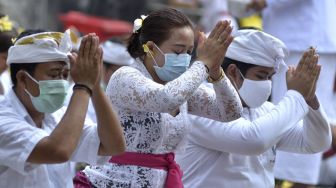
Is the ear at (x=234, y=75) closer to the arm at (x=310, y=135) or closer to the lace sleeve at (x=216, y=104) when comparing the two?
the arm at (x=310, y=135)

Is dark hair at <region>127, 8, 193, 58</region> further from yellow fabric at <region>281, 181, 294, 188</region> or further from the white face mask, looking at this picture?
yellow fabric at <region>281, 181, 294, 188</region>

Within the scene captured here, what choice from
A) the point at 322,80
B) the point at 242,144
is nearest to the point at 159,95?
the point at 242,144

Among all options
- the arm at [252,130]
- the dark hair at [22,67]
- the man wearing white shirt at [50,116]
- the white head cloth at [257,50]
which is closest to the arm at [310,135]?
the arm at [252,130]

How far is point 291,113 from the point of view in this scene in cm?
495

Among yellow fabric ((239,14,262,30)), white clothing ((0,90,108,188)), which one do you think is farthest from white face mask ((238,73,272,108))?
yellow fabric ((239,14,262,30))

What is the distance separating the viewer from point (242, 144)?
490 centimetres

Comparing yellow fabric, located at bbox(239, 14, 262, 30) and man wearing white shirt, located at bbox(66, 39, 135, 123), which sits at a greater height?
man wearing white shirt, located at bbox(66, 39, 135, 123)

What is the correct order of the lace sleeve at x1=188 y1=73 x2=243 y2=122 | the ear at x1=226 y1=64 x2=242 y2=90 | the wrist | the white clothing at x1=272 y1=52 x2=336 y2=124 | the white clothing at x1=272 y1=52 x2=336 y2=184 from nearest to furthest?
the lace sleeve at x1=188 y1=73 x2=243 y2=122 < the wrist < the ear at x1=226 y1=64 x2=242 y2=90 < the white clothing at x1=272 y1=52 x2=336 y2=184 < the white clothing at x1=272 y1=52 x2=336 y2=124

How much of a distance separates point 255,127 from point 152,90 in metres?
0.95

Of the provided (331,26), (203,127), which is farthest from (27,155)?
(331,26)

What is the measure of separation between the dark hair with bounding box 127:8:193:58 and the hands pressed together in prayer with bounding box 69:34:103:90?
0.65 metres

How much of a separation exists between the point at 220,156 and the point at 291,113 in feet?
1.46

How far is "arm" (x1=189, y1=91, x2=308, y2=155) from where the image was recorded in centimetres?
490

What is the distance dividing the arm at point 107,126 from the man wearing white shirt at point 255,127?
96cm
